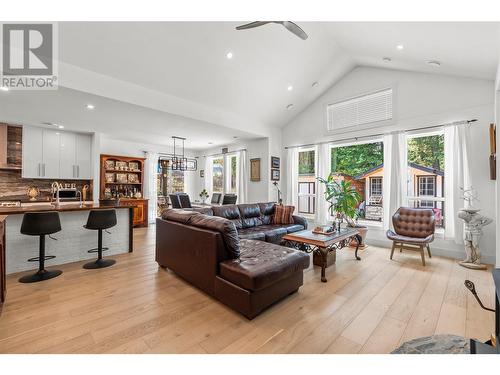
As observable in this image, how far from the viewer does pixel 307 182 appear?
20.5 ft

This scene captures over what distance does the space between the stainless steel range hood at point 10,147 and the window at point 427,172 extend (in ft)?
27.5

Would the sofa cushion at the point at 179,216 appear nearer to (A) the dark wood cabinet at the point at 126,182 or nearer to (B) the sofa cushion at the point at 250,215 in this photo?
(B) the sofa cushion at the point at 250,215

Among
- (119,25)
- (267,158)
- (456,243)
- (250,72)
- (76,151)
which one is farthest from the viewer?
(267,158)

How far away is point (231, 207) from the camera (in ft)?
14.8

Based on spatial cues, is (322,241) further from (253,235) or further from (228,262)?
(228,262)

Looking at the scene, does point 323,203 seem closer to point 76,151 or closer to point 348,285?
point 348,285

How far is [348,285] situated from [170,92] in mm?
4273

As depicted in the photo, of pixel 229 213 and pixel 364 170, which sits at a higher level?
pixel 364 170

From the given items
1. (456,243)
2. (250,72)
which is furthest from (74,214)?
(456,243)

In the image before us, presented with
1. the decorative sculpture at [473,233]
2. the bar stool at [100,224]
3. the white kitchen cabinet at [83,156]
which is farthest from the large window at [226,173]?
the decorative sculpture at [473,233]

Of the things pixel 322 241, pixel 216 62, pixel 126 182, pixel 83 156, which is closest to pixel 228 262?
pixel 322 241

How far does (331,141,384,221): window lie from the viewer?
16.8 ft

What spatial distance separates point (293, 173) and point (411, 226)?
3.05 m

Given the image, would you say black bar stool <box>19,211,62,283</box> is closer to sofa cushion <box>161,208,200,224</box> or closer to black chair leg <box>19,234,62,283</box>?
black chair leg <box>19,234,62,283</box>
